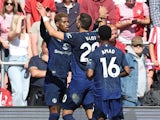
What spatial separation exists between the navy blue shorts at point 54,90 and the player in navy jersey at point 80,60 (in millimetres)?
173

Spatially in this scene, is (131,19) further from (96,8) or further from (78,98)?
(78,98)

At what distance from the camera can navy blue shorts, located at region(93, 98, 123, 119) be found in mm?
9484

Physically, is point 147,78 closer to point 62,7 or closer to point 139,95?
point 139,95

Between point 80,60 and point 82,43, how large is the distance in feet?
0.86

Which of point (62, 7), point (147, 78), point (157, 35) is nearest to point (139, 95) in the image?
point (147, 78)

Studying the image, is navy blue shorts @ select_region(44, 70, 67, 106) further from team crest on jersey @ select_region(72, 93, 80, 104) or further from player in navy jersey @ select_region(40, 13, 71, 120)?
team crest on jersey @ select_region(72, 93, 80, 104)

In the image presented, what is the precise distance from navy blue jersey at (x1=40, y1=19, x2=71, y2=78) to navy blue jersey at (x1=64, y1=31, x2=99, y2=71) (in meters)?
0.26

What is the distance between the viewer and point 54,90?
1031cm

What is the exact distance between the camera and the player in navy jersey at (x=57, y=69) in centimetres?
1031

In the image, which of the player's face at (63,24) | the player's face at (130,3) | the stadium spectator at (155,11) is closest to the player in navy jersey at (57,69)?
the player's face at (63,24)

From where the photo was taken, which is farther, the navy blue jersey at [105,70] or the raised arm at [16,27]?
the raised arm at [16,27]

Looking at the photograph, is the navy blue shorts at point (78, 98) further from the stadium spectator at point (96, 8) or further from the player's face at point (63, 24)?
the stadium spectator at point (96, 8)

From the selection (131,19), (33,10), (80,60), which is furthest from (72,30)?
(80,60)

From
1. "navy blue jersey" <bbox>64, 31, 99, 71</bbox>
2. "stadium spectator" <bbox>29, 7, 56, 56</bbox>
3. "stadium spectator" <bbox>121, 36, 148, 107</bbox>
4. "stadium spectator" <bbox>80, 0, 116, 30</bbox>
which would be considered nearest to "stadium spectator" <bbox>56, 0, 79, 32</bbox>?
"stadium spectator" <bbox>80, 0, 116, 30</bbox>
